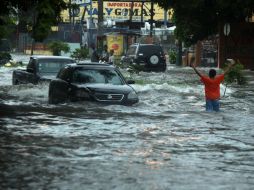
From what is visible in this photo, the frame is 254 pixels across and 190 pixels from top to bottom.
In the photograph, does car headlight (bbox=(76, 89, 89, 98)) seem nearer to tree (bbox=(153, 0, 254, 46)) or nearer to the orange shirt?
the orange shirt

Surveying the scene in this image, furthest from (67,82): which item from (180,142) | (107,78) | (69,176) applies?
(69,176)

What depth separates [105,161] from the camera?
1028 centimetres

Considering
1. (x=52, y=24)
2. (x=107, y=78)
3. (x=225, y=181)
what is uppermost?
(x=52, y=24)

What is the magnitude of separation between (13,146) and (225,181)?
4.38 m

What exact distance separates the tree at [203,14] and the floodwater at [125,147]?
60.3 feet

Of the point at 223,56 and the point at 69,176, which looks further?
the point at 223,56

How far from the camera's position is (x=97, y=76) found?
62.0 ft

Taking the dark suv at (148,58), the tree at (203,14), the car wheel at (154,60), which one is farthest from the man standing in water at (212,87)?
the car wheel at (154,60)

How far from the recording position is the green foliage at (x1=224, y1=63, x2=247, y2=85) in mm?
29266

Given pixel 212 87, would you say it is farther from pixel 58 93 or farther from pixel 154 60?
pixel 154 60

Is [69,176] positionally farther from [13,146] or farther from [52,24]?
[52,24]

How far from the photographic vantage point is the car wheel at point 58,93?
61.9ft

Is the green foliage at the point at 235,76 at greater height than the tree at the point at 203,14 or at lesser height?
lesser

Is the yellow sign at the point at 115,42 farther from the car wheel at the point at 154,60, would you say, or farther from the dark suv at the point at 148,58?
the car wheel at the point at 154,60
